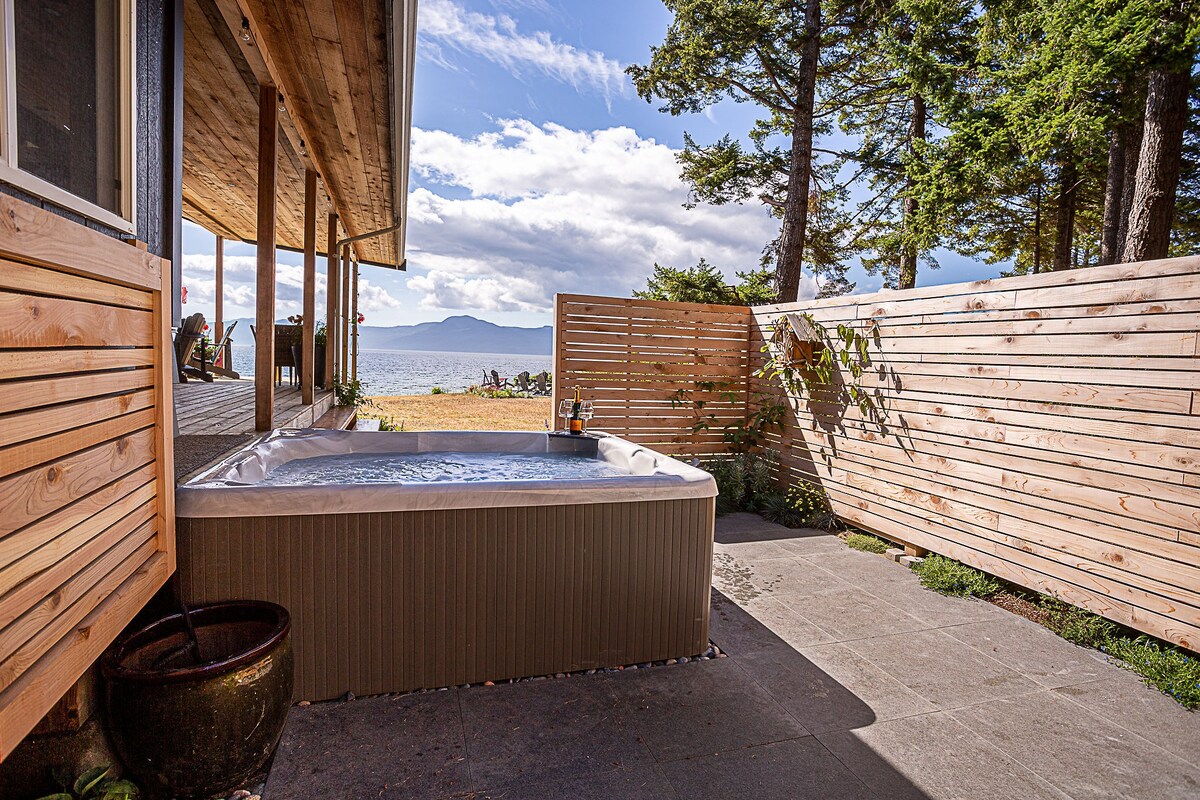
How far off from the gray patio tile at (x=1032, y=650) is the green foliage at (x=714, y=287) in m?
5.38

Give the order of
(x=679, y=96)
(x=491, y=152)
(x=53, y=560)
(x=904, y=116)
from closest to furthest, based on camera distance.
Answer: (x=53, y=560) < (x=679, y=96) < (x=904, y=116) < (x=491, y=152)

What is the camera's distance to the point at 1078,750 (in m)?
1.87

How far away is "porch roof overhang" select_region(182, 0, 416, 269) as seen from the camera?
2.68 metres

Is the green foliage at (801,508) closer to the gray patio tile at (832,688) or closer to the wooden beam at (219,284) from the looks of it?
the gray patio tile at (832,688)

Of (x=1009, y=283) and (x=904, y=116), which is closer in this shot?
(x=1009, y=283)

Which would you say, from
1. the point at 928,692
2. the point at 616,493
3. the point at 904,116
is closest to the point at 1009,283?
the point at 928,692

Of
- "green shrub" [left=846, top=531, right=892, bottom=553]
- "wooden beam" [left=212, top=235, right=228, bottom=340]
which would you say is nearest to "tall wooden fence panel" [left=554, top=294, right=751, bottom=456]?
"green shrub" [left=846, top=531, right=892, bottom=553]

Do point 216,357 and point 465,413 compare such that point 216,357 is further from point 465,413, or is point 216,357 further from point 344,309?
point 465,413

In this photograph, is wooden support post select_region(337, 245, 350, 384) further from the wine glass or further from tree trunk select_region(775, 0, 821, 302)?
tree trunk select_region(775, 0, 821, 302)

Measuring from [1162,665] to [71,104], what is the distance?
148 inches

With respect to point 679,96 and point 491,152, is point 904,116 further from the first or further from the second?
point 491,152

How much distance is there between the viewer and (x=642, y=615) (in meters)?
2.34

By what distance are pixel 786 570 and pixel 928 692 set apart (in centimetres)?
128

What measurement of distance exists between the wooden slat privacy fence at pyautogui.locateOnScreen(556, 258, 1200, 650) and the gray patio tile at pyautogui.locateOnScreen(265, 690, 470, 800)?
8.85 ft
